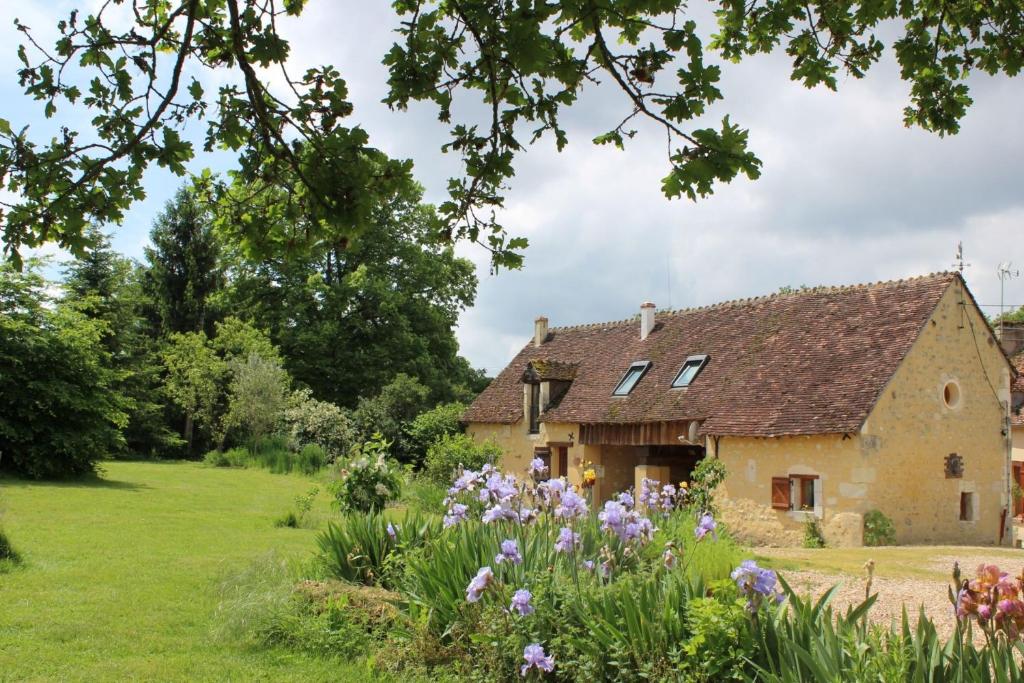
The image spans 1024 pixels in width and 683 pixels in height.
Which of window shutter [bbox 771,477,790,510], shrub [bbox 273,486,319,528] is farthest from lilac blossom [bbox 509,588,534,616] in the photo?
window shutter [bbox 771,477,790,510]

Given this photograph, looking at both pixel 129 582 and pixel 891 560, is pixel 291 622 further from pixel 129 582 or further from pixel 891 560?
pixel 891 560

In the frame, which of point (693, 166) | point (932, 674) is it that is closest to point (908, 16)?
point (693, 166)

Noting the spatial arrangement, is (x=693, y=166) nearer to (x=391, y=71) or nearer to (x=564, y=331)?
(x=391, y=71)

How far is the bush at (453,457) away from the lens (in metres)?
23.7

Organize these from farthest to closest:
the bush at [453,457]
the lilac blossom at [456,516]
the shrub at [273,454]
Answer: the shrub at [273,454], the bush at [453,457], the lilac blossom at [456,516]

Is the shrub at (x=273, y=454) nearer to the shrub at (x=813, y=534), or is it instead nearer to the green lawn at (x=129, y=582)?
the green lawn at (x=129, y=582)

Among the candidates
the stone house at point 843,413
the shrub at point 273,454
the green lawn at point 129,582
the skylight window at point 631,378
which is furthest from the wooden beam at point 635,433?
the shrub at point 273,454

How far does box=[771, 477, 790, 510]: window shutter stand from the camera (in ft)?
56.7

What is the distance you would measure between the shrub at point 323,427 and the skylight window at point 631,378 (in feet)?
36.1

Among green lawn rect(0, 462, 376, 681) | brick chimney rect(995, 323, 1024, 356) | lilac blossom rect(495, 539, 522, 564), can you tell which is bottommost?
green lawn rect(0, 462, 376, 681)

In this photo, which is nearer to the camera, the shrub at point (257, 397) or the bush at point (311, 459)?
the bush at point (311, 459)

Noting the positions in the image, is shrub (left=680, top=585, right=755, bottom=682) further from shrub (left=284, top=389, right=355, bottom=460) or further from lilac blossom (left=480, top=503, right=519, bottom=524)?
shrub (left=284, top=389, right=355, bottom=460)

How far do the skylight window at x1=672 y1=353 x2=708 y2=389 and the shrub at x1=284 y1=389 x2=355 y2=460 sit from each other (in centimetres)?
1317

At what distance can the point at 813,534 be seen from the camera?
16.9 metres
